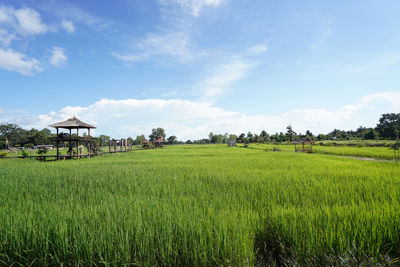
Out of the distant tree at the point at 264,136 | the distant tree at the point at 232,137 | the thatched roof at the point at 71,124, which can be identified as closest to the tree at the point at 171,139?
the distant tree at the point at 232,137

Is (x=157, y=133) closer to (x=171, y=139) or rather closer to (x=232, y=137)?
(x=171, y=139)

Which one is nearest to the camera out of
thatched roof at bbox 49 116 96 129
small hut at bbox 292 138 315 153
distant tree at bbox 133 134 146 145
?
thatched roof at bbox 49 116 96 129

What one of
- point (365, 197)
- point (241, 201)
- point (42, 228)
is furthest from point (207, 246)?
point (365, 197)

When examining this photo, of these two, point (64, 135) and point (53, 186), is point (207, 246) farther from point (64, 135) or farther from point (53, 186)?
point (64, 135)

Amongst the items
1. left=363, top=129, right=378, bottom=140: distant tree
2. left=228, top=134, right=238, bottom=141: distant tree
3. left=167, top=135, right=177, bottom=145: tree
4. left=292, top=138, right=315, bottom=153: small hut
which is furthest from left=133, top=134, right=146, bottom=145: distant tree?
left=363, top=129, right=378, bottom=140: distant tree

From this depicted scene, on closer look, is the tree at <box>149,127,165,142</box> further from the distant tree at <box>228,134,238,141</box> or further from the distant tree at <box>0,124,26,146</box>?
the distant tree at <box>0,124,26,146</box>

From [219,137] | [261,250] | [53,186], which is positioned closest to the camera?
[261,250]

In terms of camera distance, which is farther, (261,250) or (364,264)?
(261,250)

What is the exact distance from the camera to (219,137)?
3920 inches

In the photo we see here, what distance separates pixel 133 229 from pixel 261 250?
177cm

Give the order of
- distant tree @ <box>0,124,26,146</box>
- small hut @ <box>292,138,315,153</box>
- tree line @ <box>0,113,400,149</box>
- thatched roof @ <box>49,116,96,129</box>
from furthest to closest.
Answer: distant tree @ <box>0,124,26,146</box>, tree line @ <box>0,113,400,149</box>, small hut @ <box>292,138,315,153</box>, thatched roof @ <box>49,116,96,129</box>

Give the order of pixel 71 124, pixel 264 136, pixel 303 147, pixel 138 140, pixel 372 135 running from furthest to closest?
pixel 138 140 < pixel 264 136 < pixel 372 135 < pixel 303 147 < pixel 71 124

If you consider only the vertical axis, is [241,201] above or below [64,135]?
below

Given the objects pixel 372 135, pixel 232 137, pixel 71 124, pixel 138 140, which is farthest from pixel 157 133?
pixel 372 135
